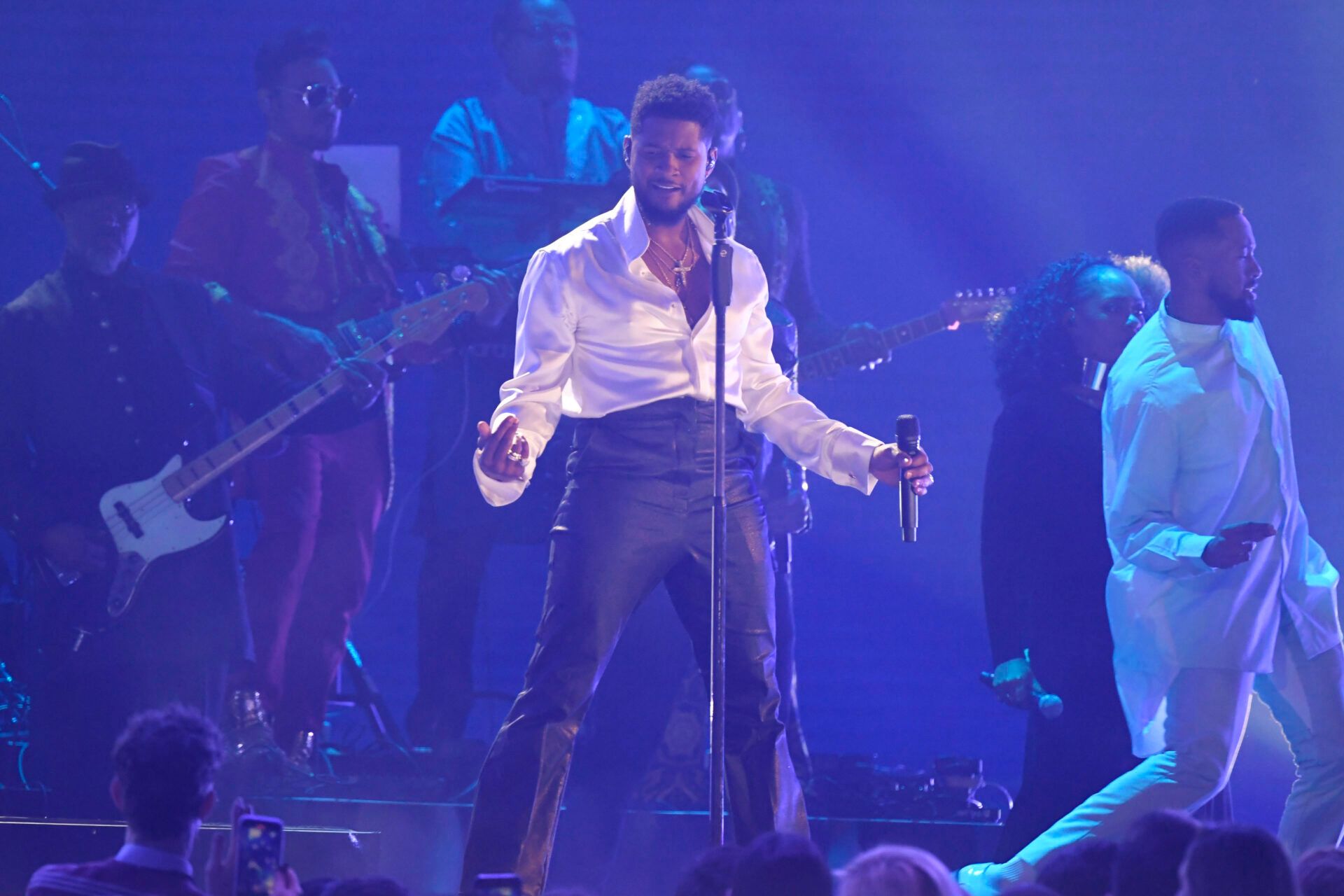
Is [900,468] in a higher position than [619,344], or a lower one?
lower

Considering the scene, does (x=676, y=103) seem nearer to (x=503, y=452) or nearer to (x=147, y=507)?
(x=503, y=452)

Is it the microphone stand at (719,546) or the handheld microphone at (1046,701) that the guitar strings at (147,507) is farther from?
the handheld microphone at (1046,701)

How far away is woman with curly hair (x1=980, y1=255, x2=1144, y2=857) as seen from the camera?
5.56 metres

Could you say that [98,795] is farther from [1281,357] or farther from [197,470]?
[1281,357]

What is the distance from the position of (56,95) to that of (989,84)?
475 centimetres

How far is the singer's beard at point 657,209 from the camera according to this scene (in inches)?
169

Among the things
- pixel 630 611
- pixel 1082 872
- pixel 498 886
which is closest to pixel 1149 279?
pixel 630 611

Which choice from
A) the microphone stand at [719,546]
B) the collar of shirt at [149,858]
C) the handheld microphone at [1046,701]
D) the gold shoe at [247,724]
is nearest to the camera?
the collar of shirt at [149,858]

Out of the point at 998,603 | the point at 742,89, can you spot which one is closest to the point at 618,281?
the point at 998,603

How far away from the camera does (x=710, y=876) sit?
118 inches

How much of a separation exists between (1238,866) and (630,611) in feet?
6.26

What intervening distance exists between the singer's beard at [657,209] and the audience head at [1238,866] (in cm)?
237

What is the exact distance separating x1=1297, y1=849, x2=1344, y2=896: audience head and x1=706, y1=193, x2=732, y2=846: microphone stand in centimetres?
132

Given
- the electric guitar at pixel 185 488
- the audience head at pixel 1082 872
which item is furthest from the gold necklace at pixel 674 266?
the electric guitar at pixel 185 488
